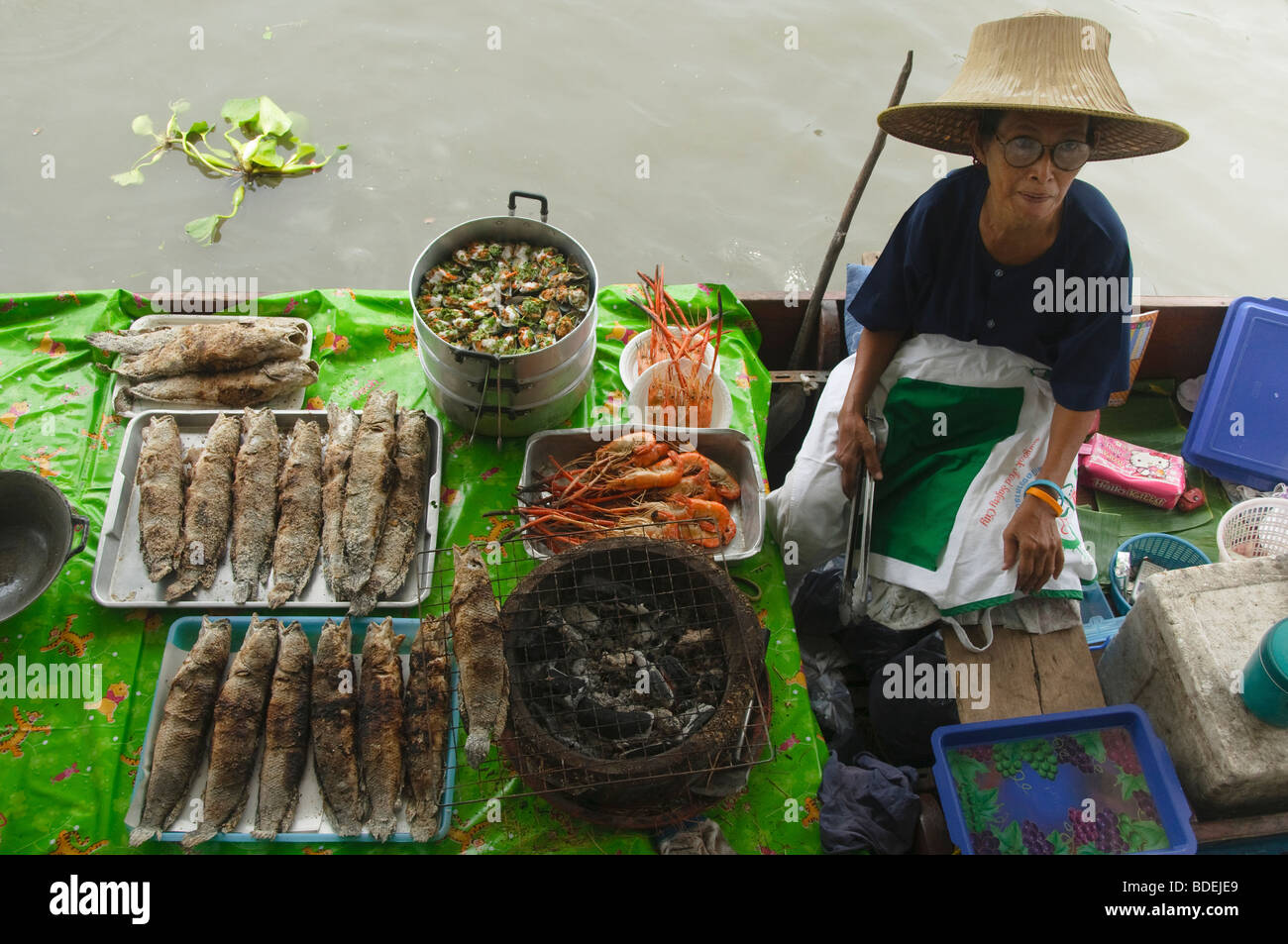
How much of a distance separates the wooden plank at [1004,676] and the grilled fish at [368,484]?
2492 millimetres

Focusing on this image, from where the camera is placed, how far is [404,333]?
4.50m

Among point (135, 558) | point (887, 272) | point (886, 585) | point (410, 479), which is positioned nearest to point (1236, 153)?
point (887, 272)

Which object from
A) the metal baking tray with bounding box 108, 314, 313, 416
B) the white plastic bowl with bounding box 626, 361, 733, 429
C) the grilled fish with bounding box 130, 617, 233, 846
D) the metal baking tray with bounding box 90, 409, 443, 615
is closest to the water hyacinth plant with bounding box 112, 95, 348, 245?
the metal baking tray with bounding box 108, 314, 313, 416

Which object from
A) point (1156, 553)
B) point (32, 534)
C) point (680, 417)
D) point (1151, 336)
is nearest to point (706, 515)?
point (680, 417)

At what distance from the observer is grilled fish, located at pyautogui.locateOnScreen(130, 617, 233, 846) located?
9.65ft

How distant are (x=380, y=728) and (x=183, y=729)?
0.74 meters

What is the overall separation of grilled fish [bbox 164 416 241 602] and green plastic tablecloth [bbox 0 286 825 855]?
216 mm

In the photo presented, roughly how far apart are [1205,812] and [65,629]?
4.71 meters

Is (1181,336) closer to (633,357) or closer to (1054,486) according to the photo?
(1054,486)

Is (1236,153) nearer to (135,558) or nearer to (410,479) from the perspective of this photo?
(410,479)

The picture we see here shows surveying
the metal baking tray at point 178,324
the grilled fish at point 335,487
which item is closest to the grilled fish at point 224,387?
the metal baking tray at point 178,324

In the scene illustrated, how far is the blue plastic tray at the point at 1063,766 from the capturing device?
3023 millimetres

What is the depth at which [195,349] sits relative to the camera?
4.00 metres

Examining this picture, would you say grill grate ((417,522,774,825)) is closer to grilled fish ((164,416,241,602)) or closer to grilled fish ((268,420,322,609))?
grilled fish ((268,420,322,609))
